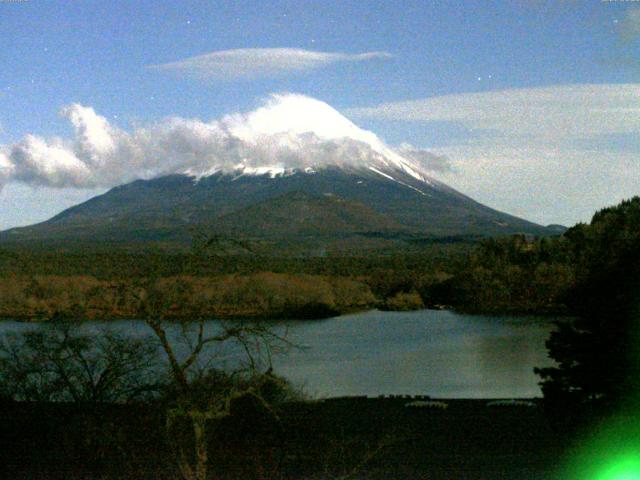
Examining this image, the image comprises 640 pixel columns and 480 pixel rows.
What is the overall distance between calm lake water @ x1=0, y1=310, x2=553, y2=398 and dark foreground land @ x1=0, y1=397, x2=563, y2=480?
10.2ft

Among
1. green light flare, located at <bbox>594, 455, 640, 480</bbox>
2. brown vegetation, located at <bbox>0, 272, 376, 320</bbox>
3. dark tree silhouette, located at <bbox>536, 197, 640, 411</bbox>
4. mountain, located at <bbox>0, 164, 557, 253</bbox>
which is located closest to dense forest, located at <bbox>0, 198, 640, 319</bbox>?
brown vegetation, located at <bbox>0, 272, 376, 320</bbox>

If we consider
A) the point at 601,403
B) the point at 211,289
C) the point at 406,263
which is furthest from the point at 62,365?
the point at 406,263

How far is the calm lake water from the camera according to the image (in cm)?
2136

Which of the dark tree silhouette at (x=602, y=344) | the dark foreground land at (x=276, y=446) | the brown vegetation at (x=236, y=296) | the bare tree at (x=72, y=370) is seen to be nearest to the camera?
the dark foreground land at (x=276, y=446)

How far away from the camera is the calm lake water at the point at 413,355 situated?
2136 cm

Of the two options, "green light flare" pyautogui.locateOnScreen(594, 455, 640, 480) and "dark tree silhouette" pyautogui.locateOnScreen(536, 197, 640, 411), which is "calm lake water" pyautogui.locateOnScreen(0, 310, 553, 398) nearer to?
"dark tree silhouette" pyautogui.locateOnScreen(536, 197, 640, 411)

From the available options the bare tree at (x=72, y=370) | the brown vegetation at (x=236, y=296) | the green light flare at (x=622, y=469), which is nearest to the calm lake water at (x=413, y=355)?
the brown vegetation at (x=236, y=296)

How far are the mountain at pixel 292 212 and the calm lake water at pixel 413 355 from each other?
22498 mm

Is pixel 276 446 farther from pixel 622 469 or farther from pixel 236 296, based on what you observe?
pixel 236 296

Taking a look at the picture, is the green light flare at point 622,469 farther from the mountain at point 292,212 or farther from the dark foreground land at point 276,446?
the mountain at point 292,212

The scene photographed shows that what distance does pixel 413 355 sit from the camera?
28.7 meters

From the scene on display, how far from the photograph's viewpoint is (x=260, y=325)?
7.24m

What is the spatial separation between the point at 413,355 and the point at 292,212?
69161 millimetres

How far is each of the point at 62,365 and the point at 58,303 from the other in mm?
21818
